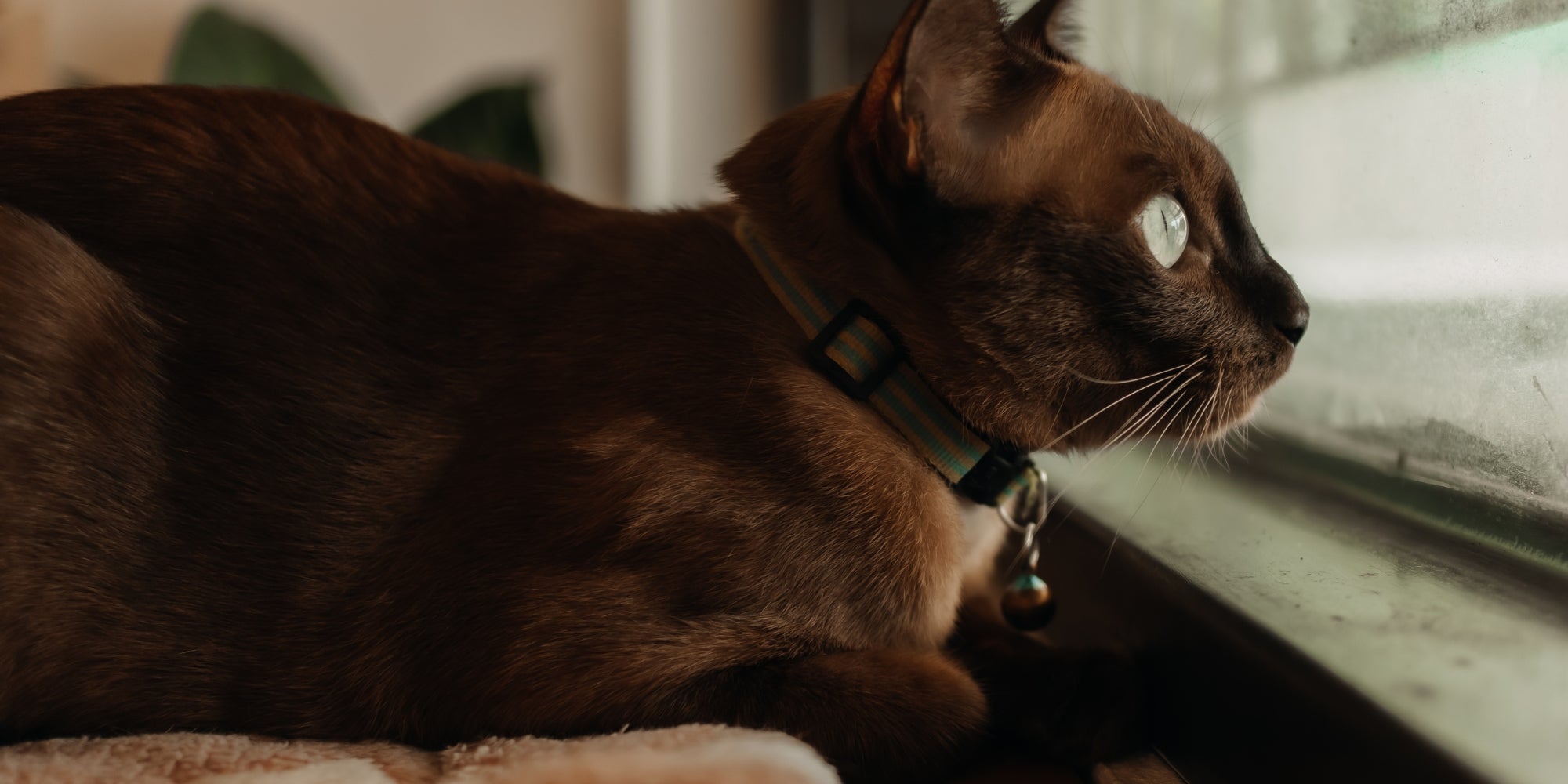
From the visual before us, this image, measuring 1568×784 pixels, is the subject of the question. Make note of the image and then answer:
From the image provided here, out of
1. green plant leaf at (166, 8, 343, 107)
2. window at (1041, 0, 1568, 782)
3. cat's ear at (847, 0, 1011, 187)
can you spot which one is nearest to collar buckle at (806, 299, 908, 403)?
cat's ear at (847, 0, 1011, 187)

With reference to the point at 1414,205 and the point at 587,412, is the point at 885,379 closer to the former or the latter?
the point at 587,412

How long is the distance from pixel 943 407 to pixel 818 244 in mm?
157

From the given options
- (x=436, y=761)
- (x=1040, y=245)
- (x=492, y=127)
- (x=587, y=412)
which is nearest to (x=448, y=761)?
(x=436, y=761)

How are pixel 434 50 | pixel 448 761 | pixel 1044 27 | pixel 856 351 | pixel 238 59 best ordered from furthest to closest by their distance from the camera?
1. pixel 434 50
2. pixel 238 59
3. pixel 1044 27
4. pixel 856 351
5. pixel 448 761

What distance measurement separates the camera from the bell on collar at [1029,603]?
917 mm

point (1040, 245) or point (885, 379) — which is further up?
point (1040, 245)

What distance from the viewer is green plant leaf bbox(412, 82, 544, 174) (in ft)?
6.95

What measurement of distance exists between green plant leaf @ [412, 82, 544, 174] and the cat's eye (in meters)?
1.52

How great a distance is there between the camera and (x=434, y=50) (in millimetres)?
2539

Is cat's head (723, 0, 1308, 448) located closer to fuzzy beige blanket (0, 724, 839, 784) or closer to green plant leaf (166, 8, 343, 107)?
fuzzy beige blanket (0, 724, 839, 784)

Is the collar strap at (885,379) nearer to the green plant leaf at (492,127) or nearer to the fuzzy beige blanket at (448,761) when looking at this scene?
the fuzzy beige blanket at (448,761)

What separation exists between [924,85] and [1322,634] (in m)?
0.45

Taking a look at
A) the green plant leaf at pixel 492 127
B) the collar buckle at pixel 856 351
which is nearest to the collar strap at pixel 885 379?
the collar buckle at pixel 856 351

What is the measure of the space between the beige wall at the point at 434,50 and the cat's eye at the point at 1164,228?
1.77m
